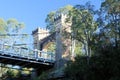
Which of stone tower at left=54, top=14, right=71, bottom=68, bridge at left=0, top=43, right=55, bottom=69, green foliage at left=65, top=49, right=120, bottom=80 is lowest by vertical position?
green foliage at left=65, top=49, right=120, bottom=80

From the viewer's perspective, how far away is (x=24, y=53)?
1410 inches

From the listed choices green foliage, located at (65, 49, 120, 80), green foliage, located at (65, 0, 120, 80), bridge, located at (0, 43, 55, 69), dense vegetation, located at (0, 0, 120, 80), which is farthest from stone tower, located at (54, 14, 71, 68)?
green foliage, located at (65, 49, 120, 80)

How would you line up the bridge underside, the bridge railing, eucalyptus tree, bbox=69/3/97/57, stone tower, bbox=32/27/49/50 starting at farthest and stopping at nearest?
1. stone tower, bbox=32/27/49/50
2. the bridge underside
3. the bridge railing
4. eucalyptus tree, bbox=69/3/97/57

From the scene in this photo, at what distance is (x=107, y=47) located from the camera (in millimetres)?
23797

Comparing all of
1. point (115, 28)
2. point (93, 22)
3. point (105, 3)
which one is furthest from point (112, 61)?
point (93, 22)

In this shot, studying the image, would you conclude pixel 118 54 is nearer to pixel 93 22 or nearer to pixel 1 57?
pixel 93 22

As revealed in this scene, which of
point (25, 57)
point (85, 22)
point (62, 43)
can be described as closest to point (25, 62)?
point (25, 57)

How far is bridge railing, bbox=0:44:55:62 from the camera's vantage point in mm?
34803

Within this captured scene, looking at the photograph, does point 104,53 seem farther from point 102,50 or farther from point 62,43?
point 62,43

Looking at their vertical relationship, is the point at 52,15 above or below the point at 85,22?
above

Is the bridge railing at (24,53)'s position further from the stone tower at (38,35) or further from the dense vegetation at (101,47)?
the dense vegetation at (101,47)

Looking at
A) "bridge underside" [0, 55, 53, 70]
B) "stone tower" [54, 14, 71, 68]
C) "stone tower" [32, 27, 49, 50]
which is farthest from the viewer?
"stone tower" [32, 27, 49, 50]

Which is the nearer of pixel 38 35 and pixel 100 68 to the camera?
pixel 100 68

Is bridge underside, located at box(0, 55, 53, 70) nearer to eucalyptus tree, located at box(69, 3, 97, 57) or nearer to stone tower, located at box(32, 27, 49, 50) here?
stone tower, located at box(32, 27, 49, 50)
